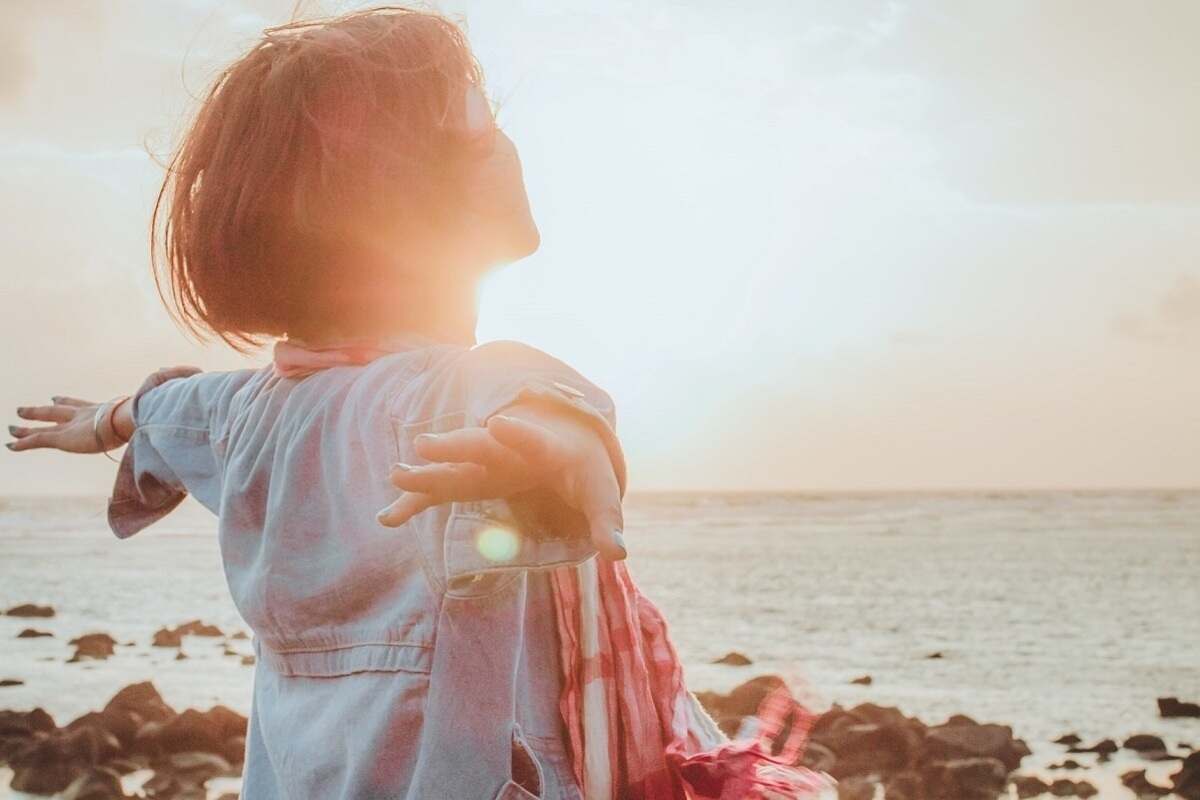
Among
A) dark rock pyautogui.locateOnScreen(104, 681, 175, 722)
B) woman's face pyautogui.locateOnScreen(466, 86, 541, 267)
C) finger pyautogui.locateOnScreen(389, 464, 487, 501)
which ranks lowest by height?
dark rock pyautogui.locateOnScreen(104, 681, 175, 722)

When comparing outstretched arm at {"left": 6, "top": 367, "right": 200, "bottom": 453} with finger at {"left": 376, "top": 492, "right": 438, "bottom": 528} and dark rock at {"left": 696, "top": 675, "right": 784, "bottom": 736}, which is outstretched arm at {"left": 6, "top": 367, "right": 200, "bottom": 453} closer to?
finger at {"left": 376, "top": 492, "right": 438, "bottom": 528}

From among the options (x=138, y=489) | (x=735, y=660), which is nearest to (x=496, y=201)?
(x=138, y=489)

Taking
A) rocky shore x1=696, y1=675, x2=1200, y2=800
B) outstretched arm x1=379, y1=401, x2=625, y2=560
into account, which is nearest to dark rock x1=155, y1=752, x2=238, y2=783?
rocky shore x1=696, y1=675, x2=1200, y2=800

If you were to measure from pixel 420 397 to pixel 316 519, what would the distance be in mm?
249

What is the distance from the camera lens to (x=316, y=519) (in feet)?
4.64

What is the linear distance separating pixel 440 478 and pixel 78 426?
1.30m

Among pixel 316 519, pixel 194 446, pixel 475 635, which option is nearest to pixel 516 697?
pixel 475 635

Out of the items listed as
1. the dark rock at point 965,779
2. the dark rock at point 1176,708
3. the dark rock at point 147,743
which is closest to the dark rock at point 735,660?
A: the dark rock at point 1176,708

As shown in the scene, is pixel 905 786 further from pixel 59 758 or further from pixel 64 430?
pixel 64 430

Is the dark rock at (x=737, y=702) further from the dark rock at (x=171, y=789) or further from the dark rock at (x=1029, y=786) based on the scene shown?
the dark rock at (x=171, y=789)

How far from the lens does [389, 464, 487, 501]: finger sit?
0.98 meters

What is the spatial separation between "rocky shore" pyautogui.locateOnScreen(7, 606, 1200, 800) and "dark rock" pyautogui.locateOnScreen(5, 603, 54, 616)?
6.32 meters

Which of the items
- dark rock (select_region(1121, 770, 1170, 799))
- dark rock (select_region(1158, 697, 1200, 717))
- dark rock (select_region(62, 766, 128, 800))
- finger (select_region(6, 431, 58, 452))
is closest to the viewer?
finger (select_region(6, 431, 58, 452))

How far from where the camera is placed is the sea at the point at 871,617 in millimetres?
8180
